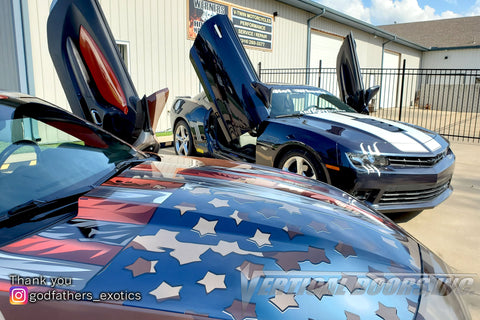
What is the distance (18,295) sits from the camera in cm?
88

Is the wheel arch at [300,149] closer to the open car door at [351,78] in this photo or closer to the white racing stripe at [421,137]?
the white racing stripe at [421,137]

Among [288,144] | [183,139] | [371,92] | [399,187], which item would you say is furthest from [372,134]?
[183,139]

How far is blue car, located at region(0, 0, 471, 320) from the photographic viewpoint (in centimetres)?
92

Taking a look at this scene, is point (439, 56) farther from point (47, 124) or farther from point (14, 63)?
point (47, 124)

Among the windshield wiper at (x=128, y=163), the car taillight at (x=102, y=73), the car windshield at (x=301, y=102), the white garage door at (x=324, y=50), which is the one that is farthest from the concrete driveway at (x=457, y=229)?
the white garage door at (x=324, y=50)

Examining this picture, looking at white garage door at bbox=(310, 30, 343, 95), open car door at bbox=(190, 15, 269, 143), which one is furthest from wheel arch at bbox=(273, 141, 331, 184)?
white garage door at bbox=(310, 30, 343, 95)

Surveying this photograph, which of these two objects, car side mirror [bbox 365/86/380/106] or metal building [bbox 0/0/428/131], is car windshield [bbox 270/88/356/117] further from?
metal building [bbox 0/0/428/131]

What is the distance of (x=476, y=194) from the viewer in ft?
15.4

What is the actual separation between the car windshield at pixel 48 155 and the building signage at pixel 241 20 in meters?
8.30

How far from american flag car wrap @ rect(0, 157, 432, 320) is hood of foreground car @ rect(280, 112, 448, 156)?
2060mm

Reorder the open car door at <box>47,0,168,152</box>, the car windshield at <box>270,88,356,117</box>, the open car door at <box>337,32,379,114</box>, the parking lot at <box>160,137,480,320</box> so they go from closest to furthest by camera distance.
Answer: the parking lot at <box>160,137,480,320</box> < the open car door at <box>47,0,168,152</box> < the car windshield at <box>270,88,356,117</box> < the open car door at <box>337,32,379,114</box>

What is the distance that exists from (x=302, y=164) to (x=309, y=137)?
318mm

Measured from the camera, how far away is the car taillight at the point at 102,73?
3.08 metres

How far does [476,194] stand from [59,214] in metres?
A: 5.17
